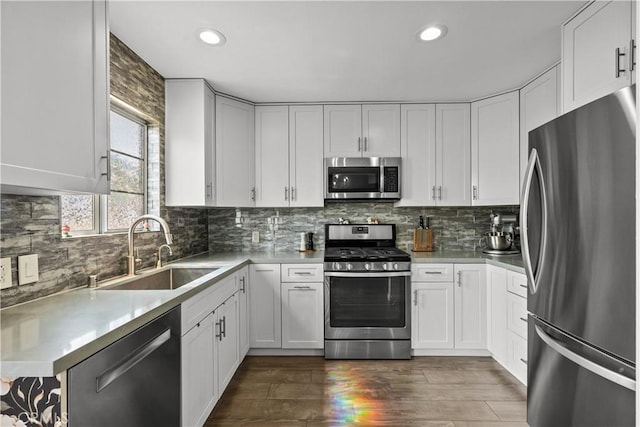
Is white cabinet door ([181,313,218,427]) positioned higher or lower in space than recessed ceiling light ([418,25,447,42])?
lower

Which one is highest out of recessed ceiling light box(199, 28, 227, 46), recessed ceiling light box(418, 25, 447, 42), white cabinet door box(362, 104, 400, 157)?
recessed ceiling light box(418, 25, 447, 42)

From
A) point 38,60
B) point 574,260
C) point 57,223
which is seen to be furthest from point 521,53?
point 57,223

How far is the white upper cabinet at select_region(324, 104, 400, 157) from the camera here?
3.22m

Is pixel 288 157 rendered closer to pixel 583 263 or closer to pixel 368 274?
pixel 368 274

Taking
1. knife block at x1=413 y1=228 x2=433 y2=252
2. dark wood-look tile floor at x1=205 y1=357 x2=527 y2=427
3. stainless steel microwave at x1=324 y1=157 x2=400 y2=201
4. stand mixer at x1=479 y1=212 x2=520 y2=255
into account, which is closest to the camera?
dark wood-look tile floor at x1=205 y1=357 x2=527 y2=427

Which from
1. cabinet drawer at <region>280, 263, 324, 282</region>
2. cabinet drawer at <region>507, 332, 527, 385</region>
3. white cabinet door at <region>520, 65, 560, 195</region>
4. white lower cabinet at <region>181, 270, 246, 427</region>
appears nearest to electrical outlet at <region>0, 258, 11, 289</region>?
white lower cabinet at <region>181, 270, 246, 427</region>

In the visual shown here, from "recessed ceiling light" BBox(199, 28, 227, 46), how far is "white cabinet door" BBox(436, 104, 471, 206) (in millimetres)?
2071

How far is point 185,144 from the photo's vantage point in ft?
8.93

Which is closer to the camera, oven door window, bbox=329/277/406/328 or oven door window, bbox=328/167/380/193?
oven door window, bbox=329/277/406/328

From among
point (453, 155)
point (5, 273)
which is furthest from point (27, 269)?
point (453, 155)

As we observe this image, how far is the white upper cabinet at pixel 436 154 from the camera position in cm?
321

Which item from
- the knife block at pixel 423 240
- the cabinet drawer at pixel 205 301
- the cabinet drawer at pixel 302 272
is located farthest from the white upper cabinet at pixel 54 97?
the knife block at pixel 423 240

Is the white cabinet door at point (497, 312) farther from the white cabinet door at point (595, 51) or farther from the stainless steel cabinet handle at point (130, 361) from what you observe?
the stainless steel cabinet handle at point (130, 361)

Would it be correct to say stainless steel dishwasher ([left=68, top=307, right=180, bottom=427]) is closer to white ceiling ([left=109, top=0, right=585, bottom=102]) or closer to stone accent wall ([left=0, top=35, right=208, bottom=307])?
stone accent wall ([left=0, top=35, right=208, bottom=307])
